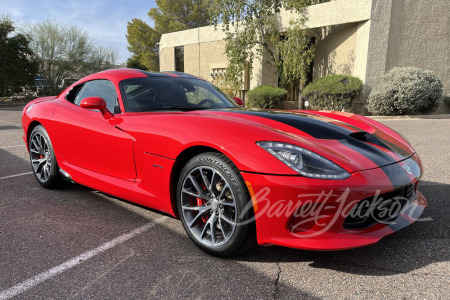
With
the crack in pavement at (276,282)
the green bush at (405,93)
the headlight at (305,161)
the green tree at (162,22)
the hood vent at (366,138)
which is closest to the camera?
the crack in pavement at (276,282)

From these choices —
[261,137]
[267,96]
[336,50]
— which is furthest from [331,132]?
[336,50]

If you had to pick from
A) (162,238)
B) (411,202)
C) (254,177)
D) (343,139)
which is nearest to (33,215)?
(162,238)

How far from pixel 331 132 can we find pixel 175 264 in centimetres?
146

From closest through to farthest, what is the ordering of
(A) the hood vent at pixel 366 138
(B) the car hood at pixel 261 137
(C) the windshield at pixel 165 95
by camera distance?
(B) the car hood at pixel 261 137
(A) the hood vent at pixel 366 138
(C) the windshield at pixel 165 95

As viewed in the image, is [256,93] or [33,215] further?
[256,93]

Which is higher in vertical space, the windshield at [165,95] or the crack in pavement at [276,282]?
the windshield at [165,95]

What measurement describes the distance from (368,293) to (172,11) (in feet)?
122

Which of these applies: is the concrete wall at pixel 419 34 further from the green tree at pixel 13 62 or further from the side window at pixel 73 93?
the green tree at pixel 13 62

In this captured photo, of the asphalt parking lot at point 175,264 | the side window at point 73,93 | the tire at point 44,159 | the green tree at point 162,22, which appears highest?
the green tree at point 162,22

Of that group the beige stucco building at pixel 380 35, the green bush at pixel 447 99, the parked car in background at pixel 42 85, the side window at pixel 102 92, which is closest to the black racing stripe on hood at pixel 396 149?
the side window at pixel 102 92

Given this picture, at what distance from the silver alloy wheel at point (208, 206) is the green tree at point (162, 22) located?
110ft

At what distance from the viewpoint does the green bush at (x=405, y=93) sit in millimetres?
11234

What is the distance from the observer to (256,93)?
47.4 feet

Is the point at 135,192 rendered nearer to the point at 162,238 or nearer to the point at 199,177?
the point at 162,238
